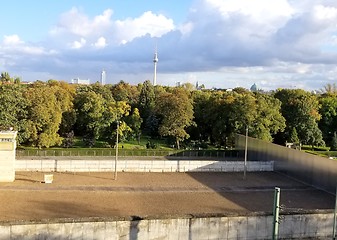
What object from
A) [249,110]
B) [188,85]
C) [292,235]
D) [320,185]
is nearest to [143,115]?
[249,110]

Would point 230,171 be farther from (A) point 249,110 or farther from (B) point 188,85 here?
(B) point 188,85

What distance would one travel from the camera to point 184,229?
52.0 feet

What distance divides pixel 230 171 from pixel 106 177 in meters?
11.5

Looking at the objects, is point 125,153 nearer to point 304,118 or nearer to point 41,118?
point 41,118

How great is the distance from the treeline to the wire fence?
109cm

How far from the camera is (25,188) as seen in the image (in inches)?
1096

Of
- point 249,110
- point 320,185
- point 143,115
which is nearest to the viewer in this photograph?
point 320,185

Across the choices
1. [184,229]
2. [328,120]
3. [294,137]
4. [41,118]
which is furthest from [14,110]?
[328,120]

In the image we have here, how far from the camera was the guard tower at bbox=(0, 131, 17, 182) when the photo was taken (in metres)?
29.5

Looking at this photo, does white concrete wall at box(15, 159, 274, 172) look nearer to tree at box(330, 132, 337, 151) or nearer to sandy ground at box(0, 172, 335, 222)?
sandy ground at box(0, 172, 335, 222)

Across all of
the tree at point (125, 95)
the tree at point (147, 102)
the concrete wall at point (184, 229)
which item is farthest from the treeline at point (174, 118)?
the concrete wall at point (184, 229)

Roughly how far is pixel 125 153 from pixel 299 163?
20.1m

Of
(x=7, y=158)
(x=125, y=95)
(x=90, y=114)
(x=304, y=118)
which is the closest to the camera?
(x=7, y=158)

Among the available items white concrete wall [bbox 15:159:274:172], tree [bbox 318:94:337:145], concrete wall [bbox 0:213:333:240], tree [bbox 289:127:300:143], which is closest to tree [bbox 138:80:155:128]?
tree [bbox 289:127:300:143]
